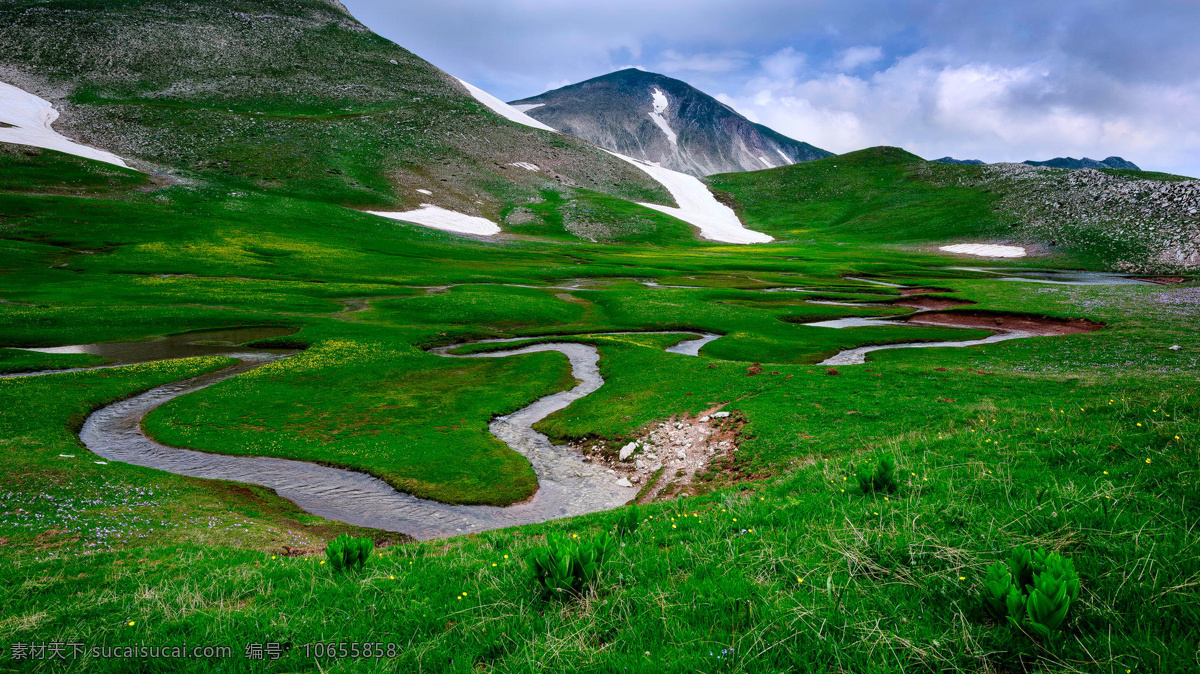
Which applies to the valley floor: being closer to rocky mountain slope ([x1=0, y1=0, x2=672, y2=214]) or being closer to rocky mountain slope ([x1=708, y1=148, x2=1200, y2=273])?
rocky mountain slope ([x1=708, y1=148, x2=1200, y2=273])

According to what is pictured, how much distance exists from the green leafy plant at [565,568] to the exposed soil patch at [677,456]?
51.7 ft

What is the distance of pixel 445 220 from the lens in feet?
447

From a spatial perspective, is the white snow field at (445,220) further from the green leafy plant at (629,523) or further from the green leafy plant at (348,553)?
the green leafy plant at (629,523)

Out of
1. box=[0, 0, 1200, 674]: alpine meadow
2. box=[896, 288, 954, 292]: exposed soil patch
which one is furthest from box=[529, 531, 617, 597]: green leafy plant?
box=[896, 288, 954, 292]: exposed soil patch

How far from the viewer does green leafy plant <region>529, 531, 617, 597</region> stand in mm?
6426

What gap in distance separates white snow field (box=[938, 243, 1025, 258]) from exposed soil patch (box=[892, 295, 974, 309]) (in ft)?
271

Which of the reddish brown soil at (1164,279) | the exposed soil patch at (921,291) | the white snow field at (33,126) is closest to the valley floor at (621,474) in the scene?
the exposed soil patch at (921,291)

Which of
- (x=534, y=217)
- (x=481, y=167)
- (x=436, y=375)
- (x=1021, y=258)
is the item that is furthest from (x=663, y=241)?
(x=436, y=375)

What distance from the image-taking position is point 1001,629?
15.3 feet

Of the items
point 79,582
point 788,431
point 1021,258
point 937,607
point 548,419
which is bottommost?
point 548,419

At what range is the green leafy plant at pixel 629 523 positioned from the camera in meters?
9.47

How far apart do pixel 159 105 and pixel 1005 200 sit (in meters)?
268

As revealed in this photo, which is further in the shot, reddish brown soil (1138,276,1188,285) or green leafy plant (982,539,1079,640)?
reddish brown soil (1138,276,1188,285)

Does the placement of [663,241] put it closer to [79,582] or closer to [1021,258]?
[1021,258]
